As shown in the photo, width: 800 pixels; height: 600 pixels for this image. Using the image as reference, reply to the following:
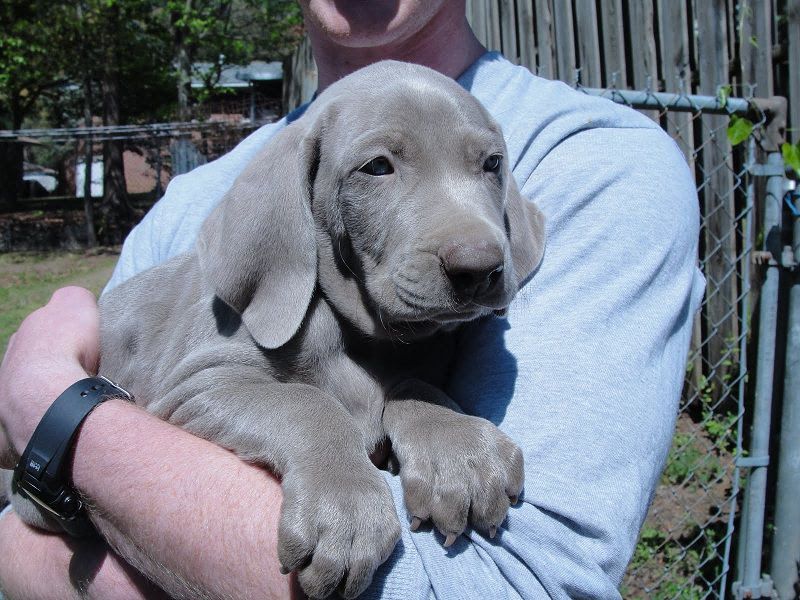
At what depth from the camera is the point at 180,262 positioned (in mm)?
2717

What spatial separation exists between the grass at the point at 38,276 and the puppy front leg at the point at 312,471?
26.6 ft

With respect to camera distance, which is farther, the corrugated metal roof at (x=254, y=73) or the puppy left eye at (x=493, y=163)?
the corrugated metal roof at (x=254, y=73)

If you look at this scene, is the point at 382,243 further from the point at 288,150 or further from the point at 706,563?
the point at 706,563

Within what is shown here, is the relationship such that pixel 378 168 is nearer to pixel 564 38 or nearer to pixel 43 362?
pixel 43 362

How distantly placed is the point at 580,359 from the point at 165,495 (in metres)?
1.00

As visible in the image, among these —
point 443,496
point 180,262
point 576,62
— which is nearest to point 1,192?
point 576,62

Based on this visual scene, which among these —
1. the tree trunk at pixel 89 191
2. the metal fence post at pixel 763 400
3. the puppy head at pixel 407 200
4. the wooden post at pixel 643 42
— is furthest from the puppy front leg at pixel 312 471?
the tree trunk at pixel 89 191

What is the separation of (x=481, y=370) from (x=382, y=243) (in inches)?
16.0

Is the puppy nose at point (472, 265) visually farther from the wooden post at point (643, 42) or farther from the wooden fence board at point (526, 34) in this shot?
the wooden fence board at point (526, 34)

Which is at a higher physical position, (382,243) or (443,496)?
(382,243)

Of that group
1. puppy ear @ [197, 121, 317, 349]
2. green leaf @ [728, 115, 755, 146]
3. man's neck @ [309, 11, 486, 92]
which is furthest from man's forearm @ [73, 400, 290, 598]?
green leaf @ [728, 115, 755, 146]

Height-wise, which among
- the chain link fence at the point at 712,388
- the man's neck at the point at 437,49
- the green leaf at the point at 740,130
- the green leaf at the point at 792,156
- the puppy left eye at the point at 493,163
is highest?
the man's neck at the point at 437,49

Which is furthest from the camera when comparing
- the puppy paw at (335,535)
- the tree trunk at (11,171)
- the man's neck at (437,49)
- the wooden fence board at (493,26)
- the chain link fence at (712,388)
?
the tree trunk at (11,171)

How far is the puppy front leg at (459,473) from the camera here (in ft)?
5.37
